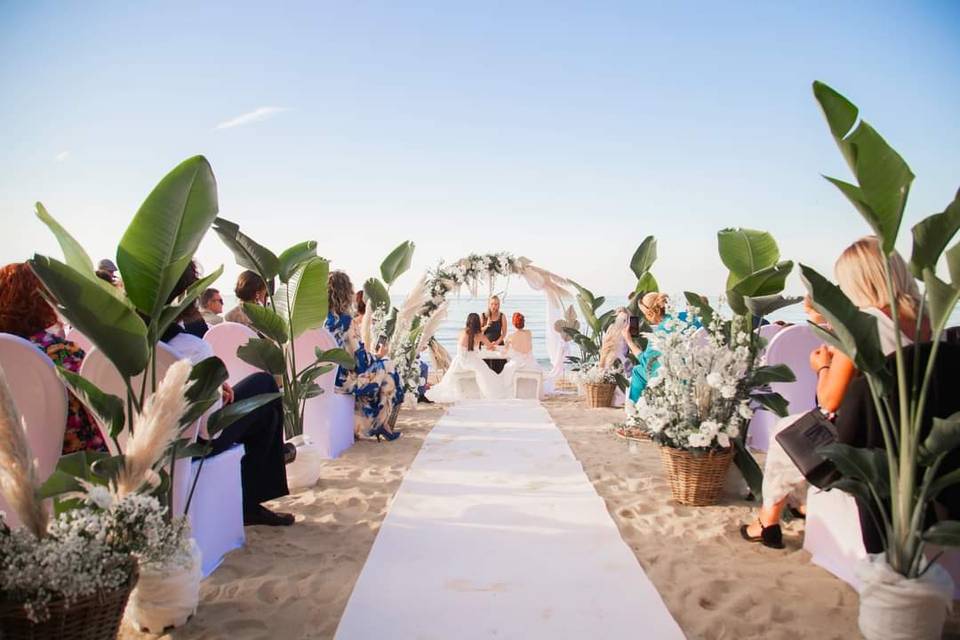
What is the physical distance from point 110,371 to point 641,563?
262cm

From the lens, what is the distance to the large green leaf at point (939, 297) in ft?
7.69

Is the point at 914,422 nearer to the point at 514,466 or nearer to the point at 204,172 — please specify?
the point at 204,172

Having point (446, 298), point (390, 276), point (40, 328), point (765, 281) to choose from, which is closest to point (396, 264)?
point (390, 276)

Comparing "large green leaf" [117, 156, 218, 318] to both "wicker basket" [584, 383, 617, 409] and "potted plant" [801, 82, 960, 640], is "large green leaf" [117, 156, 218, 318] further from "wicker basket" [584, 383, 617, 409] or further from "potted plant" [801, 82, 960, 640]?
"wicker basket" [584, 383, 617, 409]

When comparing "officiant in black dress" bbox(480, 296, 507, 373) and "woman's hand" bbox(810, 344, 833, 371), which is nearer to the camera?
"woman's hand" bbox(810, 344, 833, 371)

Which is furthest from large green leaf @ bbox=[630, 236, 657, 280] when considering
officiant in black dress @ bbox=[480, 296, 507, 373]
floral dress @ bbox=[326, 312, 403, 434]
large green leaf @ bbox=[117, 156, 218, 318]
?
large green leaf @ bbox=[117, 156, 218, 318]

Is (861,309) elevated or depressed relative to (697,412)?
elevated

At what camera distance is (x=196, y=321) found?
378 cm

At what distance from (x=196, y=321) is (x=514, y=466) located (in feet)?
8.93

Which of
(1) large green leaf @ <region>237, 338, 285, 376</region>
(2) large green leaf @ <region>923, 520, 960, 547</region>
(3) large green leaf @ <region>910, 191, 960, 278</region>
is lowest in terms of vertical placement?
(2) large green leaf @ <region>923, 520, 960, 547</region>

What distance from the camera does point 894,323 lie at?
2.44 m

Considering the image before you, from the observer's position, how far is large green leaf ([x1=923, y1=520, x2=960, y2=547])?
231 centimetres

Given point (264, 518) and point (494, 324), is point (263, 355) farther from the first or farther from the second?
point (494, 324)

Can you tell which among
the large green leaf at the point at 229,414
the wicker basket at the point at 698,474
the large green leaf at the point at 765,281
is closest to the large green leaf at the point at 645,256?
the large green leaf at the point at 765,281
